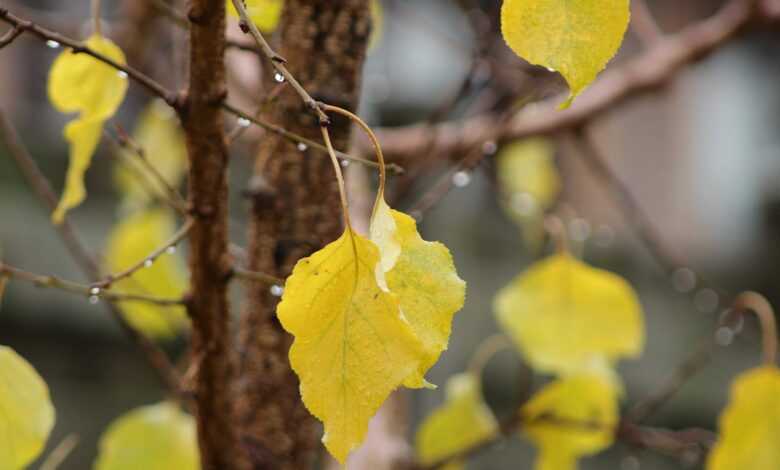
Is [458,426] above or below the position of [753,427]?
below

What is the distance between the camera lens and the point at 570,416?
75 cm

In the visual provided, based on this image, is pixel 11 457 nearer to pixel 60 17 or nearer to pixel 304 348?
pixel 304 348

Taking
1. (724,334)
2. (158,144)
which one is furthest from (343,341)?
(158,144)

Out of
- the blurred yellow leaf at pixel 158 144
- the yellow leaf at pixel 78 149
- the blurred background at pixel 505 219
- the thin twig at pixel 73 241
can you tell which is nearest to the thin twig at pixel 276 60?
the yellow leaf at pixel 78 149

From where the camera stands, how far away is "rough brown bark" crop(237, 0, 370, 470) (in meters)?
0.51

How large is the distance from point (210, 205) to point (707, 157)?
3.12 meters

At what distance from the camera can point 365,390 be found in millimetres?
300

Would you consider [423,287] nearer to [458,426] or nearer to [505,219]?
[458,426]

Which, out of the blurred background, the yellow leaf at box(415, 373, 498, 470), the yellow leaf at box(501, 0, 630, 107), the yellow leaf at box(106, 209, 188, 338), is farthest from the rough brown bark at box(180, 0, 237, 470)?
the blurred background

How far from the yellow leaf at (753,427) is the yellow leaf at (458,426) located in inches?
8.4

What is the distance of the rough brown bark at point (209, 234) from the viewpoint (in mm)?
372

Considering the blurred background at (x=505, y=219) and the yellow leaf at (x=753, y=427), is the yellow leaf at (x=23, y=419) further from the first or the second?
the blurred background at (x=505, y=219)

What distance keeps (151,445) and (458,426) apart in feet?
0.85

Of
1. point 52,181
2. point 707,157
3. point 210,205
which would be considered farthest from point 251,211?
point 707,157
